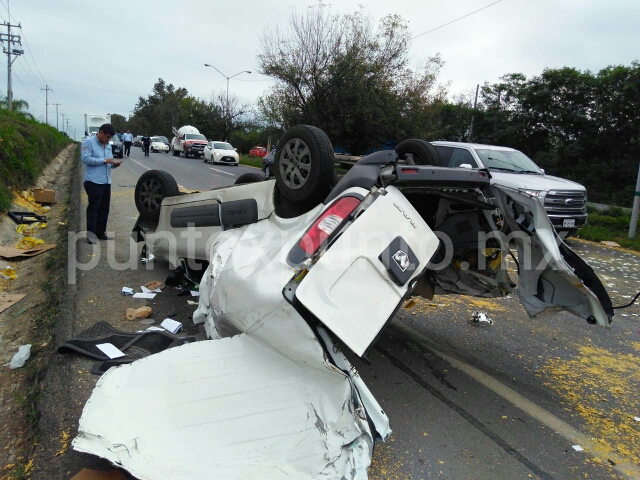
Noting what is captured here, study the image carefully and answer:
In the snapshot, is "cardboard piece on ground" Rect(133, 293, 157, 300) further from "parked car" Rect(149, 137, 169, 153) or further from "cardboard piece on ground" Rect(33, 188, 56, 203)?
"parked car" Rect(149, 137, 169, 153)

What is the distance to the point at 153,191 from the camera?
5.57 m

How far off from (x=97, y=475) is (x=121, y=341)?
1577 millimetres

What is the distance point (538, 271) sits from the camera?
347 cm

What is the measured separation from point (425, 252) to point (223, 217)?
86.5 inches

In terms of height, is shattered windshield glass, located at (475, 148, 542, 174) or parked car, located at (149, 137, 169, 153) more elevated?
shattered windshield glass, located at (475, 148, 542, 174)

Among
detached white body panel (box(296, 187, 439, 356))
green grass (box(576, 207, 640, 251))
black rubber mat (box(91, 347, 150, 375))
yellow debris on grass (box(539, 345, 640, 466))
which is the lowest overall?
black rubber mat (box(91, 347, 150, 375))

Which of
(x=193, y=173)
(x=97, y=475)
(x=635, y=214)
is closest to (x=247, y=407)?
(x=97, y=475)

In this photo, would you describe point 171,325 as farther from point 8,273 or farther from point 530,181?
point 530,181

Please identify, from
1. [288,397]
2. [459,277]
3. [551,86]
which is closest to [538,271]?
[459,277]

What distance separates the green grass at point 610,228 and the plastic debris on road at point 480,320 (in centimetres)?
744

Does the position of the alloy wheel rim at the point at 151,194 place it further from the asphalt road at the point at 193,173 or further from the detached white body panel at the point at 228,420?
the asphalt road at the point at 193,173

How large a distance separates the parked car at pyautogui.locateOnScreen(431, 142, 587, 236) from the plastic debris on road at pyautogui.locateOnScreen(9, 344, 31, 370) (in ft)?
25.0

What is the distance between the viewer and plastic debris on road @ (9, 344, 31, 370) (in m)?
3.57

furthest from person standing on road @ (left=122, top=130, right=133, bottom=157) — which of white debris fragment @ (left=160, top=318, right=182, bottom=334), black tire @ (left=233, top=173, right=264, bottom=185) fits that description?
white debris fragment @ (left=160, top=318, right=182, bottom=334)
